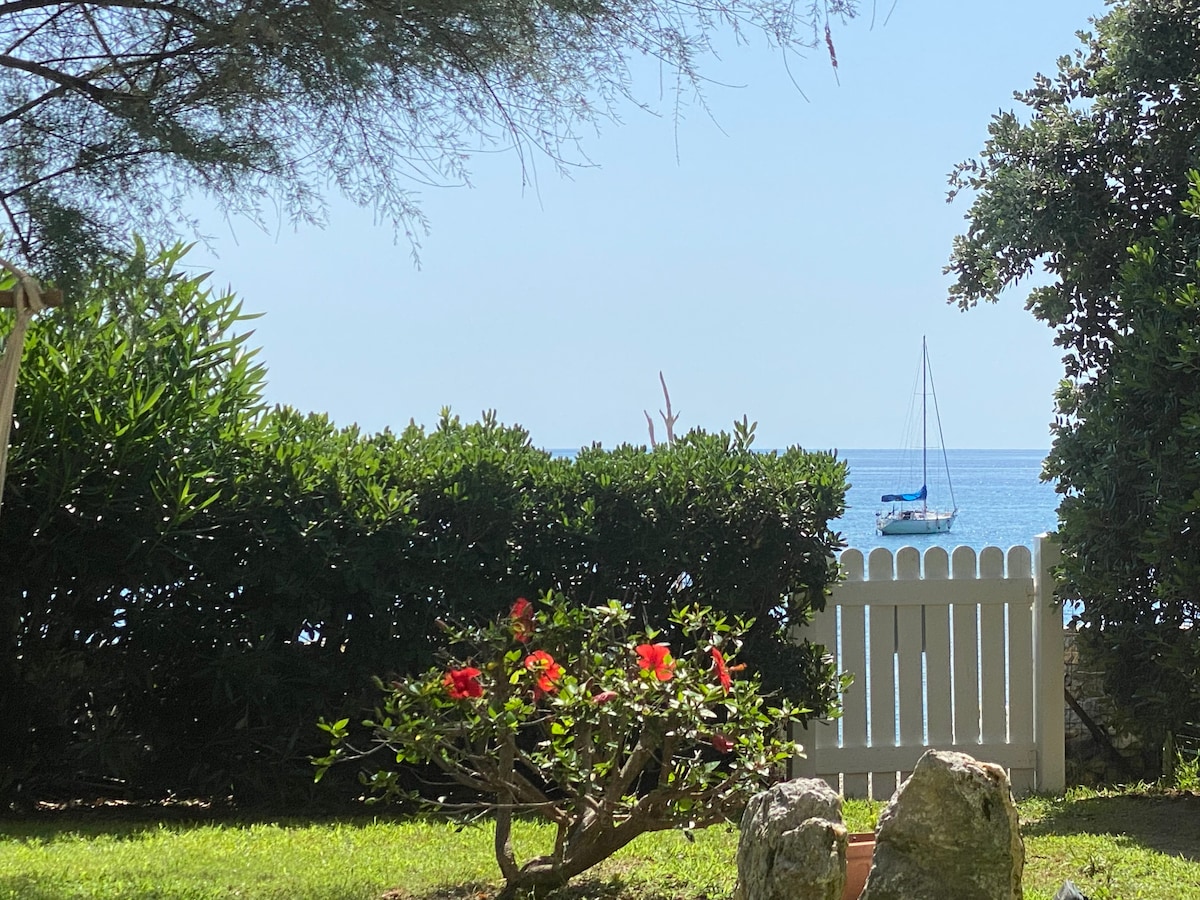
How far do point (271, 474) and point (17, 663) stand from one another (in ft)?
4.80

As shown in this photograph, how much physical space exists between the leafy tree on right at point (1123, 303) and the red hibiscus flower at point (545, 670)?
10.9ft

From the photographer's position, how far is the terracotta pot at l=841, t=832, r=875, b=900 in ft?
11.2

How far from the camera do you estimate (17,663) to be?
219 inches

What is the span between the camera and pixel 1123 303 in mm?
5855

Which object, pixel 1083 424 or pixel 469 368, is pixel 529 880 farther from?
pixel 469 368

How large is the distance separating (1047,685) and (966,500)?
216 ft

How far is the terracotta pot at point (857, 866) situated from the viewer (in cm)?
340

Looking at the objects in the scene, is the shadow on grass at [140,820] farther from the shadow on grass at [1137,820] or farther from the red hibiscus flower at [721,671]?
the shadow on grass at [1137,820]

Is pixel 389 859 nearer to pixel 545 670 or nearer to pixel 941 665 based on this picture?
pixel 545 670

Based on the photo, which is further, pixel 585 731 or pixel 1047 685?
pixel 1047 685

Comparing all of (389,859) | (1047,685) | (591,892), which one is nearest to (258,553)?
(389,859)

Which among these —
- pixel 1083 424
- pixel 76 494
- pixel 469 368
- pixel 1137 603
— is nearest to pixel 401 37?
pixel 76 494

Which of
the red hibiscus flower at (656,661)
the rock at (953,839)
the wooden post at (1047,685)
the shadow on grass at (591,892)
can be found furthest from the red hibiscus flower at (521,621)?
the wooden post at (1047,685)

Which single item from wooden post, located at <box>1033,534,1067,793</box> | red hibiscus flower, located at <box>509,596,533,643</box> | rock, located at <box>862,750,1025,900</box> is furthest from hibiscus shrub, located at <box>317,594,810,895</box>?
wooden post, located at <box>1033,534,1067,793</box>
